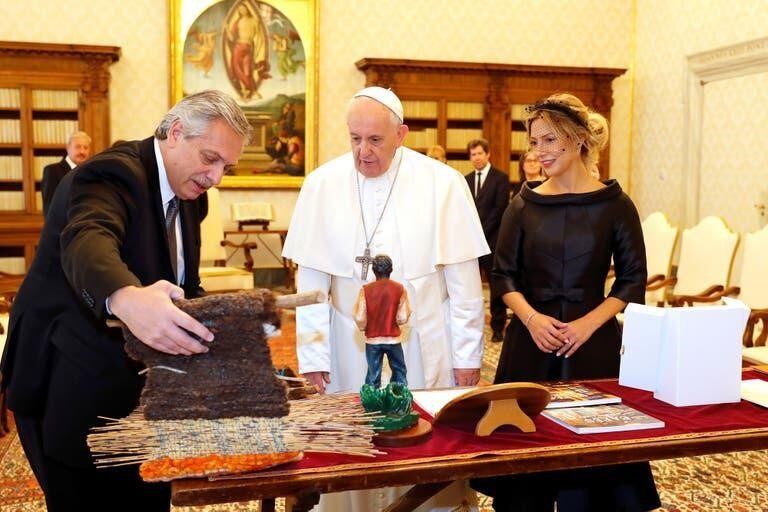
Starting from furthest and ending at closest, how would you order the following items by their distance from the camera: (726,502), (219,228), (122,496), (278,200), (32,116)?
(278,200), (32,116), (219,228), (726,502), (122,496)

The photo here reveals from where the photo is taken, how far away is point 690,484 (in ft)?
13.5

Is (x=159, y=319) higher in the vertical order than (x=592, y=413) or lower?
higher

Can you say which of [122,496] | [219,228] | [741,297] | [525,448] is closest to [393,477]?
[525,448]

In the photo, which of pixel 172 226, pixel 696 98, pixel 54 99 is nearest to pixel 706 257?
pixel 696 98

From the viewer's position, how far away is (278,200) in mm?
10836

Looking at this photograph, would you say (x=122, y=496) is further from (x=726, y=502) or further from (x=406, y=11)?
(x=406, y=11)

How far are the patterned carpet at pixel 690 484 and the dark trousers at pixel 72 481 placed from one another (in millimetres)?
1630

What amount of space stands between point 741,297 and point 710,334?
13.0 feet

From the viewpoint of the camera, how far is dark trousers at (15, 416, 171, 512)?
6.90 ft

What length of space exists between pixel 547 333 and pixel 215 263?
607 centimetres

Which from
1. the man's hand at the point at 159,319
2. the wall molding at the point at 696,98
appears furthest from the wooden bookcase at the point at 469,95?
the man's hand at the point at 159,319

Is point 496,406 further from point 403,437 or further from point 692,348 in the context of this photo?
point 692,348

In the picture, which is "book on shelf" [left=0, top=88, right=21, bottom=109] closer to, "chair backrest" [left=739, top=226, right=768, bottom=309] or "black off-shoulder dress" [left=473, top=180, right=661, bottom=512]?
"chair backrest" [left=739, top=226, right=768, bottom=309]

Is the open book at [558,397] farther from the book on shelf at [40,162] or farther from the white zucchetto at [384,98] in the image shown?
the book on shelf at [40,162]
